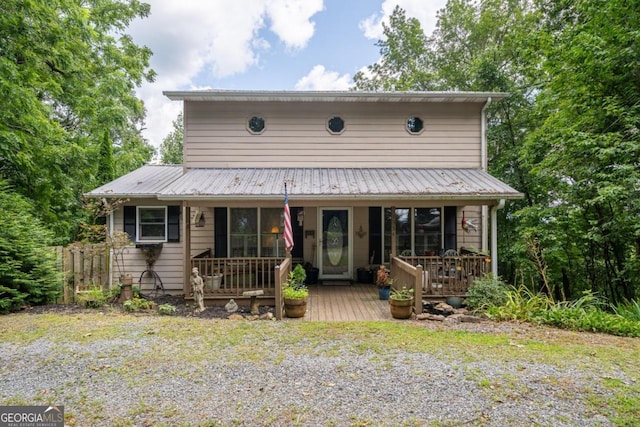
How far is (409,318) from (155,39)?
16119 millimetres

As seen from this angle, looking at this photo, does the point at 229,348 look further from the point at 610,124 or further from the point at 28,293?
the point at 610,124

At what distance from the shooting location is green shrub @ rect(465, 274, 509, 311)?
608 centimetres

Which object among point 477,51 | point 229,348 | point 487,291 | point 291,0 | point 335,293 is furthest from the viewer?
point 477,51

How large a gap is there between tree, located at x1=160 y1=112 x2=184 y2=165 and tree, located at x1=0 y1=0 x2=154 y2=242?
24.2 feet

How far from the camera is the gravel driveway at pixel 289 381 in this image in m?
2.71

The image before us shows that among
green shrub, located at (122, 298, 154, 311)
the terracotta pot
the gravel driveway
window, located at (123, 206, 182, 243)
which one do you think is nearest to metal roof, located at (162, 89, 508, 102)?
window, located at (123, 206, 182, 243)

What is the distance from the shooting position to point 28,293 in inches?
236

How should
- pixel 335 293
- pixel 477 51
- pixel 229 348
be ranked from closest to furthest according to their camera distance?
pixel 229 348 < pixel 335 293 < pixel 477 51

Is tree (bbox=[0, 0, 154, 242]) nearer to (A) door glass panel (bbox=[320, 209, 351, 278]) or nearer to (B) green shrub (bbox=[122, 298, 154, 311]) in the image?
(B) green shrub (bbox=[122, 298, 154, 311])

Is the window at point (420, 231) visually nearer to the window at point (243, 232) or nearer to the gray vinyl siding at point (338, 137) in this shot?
the gray vinyl siding at point (338, 137)

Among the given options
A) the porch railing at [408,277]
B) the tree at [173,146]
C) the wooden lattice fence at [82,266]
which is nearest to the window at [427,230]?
the porch railing at [408,277]

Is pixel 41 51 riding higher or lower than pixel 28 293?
higher

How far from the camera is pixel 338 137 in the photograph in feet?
27.2

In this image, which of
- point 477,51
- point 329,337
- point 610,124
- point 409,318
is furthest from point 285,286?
point 477,51
